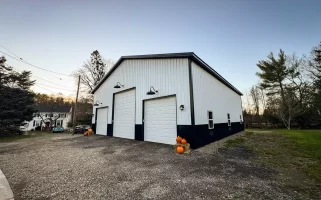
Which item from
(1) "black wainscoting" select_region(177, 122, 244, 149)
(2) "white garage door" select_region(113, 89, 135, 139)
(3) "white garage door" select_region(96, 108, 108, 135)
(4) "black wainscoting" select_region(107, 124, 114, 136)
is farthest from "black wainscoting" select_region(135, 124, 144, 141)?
(3) "white garage door" select_region(96, 108, 108, 135)

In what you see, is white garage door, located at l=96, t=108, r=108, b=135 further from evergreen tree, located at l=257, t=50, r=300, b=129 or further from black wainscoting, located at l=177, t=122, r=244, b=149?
evergreen tree, located at l=257, t=50, r=300, b=129

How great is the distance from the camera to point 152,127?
8516 mm

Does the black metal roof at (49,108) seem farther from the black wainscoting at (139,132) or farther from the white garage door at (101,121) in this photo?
the black wainscoting at (139,132)

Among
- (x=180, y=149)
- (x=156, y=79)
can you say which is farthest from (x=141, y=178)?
(x=156, y=79)

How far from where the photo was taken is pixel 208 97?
8.91 metres

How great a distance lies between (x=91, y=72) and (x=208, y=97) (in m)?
22.5

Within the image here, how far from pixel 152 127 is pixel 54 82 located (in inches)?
740

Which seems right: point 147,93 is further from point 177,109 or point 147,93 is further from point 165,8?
point 165,8

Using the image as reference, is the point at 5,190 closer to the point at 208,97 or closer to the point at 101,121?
the point at 208,97

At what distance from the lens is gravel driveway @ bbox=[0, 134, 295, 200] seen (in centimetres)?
294

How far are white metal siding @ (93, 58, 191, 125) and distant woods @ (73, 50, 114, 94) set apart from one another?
48.7 ft

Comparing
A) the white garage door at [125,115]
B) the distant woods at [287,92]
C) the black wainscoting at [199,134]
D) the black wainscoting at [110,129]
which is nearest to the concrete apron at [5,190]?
the black wainscoting at [199,134]

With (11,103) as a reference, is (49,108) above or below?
above

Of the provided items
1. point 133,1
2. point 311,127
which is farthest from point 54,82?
point 311,127
